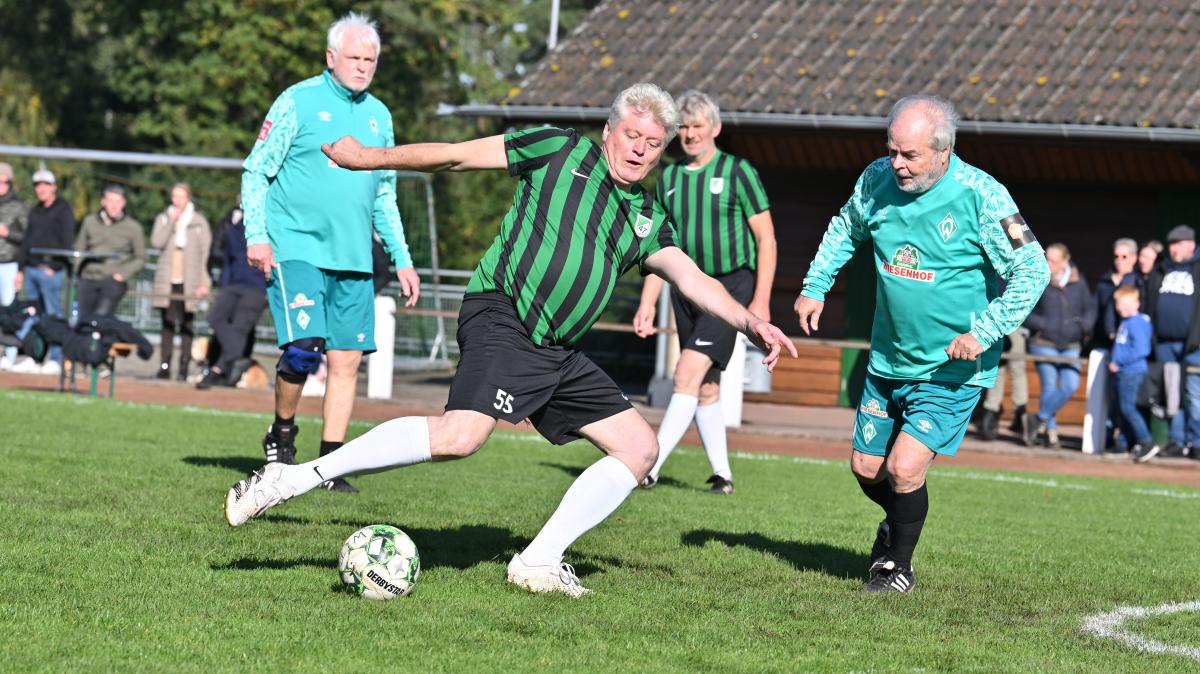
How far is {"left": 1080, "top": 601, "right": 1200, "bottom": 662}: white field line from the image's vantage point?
5.48m

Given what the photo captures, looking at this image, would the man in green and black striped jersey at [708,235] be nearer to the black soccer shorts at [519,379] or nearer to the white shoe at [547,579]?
the black soccer shorts at [519,379]

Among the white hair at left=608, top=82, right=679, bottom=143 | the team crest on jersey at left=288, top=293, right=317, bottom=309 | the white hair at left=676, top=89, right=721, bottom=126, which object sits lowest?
the team crest on jersey at left=288, top=293, right=317, bottom=309

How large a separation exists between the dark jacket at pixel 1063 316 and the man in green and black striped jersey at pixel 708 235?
6893 mm

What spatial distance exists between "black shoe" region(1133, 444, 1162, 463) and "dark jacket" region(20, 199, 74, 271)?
1127 cm

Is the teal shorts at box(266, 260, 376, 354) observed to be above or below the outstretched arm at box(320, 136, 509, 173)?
below

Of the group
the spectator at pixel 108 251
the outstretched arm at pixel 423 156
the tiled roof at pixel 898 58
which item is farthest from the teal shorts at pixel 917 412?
the spectator at pixel 108 251

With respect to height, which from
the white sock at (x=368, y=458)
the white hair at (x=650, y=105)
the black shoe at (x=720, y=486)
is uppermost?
the white hair at (x=650, y=105)

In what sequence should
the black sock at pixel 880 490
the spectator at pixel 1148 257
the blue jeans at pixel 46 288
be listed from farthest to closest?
the blue jeans at pixel 46 288 < the spectator at pixel 1148 257 < the black sock at pixel 880 490

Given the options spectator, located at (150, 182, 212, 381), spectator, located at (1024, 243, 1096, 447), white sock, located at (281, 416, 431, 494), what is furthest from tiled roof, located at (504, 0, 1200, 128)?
white sock, located at (281, 416, 431, 494)

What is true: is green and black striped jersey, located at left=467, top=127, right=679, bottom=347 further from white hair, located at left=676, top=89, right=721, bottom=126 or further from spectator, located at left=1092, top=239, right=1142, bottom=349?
spectator, located at left=1092, top=239, right=1142, bottom=349

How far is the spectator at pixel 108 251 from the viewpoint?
17.3m

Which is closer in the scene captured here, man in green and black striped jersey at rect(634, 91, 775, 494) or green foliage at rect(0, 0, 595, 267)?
man in green and black striped jersey at rect(634, 91, 775, 494)

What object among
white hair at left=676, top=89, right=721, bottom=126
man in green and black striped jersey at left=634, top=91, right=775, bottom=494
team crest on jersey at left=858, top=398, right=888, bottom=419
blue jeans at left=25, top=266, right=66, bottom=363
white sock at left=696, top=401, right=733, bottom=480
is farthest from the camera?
blue jeans at left=25, top=266, right=66, bottom=363

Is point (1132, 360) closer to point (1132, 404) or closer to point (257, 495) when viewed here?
point (1132, 404)
